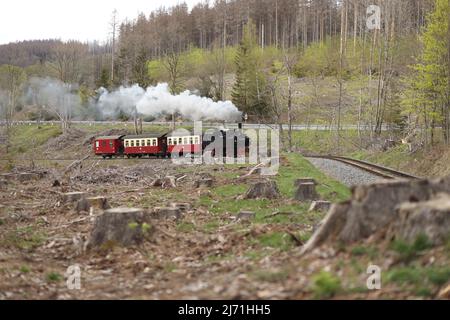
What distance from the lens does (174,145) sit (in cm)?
3919

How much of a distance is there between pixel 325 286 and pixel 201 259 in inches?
129

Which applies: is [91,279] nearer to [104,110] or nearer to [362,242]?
[362,242]

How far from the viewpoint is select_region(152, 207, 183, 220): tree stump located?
12.5m

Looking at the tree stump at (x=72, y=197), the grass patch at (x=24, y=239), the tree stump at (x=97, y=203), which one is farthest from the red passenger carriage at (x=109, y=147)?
the grass patch at (x=24, y=239)

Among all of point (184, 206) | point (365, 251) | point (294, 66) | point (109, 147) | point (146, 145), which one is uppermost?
point (294, 66)

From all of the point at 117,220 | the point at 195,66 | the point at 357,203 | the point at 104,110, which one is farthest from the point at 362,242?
the point at 195,66

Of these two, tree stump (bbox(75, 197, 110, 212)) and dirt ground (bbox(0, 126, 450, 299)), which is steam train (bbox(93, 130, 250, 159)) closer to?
dirt ground (bbox(0, 126, 450, 299))

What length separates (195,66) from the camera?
261ft

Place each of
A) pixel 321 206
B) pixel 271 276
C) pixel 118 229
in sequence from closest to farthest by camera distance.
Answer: pixel 271 276 → pixel 118 229 → pixel 321 206

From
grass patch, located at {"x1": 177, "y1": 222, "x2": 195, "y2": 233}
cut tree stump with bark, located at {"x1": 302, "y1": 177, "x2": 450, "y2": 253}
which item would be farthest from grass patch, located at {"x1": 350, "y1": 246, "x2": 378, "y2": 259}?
grass patch, located at {"x1": 177, "y1": 222, "x2": 195, "y2": 233}

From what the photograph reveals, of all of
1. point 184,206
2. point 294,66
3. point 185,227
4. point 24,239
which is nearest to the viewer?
point 24,239

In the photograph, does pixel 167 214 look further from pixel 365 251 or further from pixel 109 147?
pixel 109 147

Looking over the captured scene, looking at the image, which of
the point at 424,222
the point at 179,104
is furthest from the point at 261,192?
the point at 179,104

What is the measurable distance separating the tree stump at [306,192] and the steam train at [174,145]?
819 inches
